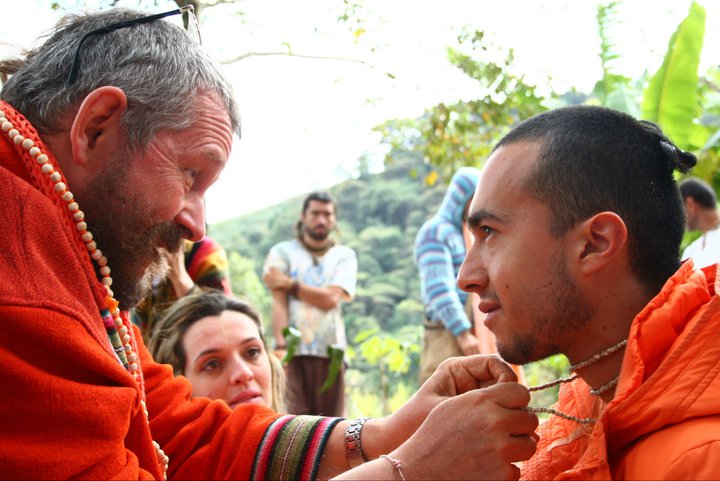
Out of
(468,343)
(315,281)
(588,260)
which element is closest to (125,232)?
(588,260)

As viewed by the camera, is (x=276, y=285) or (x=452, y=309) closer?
(x=452, y=309)

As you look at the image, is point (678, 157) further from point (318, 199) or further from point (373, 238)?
point (373, 238)

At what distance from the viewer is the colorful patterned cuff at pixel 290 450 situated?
2553 mm

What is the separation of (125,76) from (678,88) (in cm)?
572

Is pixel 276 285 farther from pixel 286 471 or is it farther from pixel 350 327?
pixel 350 327

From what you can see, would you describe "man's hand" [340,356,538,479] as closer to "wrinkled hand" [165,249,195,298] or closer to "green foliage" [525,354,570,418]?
"wrinkled hand" [165,249,195,298]

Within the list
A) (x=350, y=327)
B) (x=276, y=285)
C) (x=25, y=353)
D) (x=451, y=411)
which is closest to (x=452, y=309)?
(x=276, y=285)

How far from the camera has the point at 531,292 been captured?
1974 millimetres

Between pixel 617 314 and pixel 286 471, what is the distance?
1.24 metres

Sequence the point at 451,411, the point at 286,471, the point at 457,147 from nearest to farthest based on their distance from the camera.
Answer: the point at 451,411 → the point at 286,471 → the point at 457,147

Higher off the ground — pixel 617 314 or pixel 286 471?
pixel 617 314

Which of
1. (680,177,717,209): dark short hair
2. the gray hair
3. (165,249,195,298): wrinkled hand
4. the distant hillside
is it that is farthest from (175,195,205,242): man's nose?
the distant hillside

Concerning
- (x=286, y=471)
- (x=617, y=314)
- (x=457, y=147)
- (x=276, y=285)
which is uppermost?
(x=617, y=314)

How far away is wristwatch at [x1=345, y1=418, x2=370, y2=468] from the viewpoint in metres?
2.53
